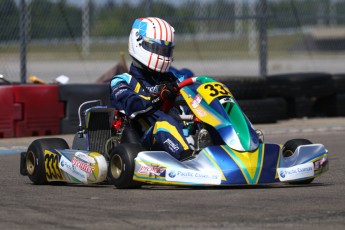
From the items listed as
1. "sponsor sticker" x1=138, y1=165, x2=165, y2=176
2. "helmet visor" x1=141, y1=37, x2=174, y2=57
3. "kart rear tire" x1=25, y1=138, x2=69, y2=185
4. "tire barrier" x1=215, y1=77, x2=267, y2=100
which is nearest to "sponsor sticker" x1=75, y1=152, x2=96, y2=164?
"kart rear tire" x1=25, y1=138, x2=69, y2=185

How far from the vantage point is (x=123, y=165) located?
6.75 m

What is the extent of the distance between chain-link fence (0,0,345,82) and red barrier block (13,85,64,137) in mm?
1288

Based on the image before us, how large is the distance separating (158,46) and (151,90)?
364mm

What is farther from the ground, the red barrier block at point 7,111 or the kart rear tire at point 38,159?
the kart rear tire at point 38,159

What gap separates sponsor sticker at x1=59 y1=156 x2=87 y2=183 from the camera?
7164 millimetres

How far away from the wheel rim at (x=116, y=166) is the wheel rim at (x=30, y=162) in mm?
952

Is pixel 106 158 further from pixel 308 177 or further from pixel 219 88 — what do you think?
pixel 308 177

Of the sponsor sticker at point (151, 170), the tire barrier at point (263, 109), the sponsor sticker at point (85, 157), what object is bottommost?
the tire barrier at point (263, 109)

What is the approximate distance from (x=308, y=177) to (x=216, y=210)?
4.48 feet

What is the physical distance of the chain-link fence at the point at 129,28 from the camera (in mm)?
13570

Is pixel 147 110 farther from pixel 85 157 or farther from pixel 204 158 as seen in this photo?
pixel 204 158

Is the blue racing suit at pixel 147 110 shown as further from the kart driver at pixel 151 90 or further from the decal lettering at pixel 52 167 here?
the decal lettering at pixel 52 167

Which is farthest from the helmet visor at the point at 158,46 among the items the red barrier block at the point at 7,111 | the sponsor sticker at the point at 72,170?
the red barrier block at the point at 7,111

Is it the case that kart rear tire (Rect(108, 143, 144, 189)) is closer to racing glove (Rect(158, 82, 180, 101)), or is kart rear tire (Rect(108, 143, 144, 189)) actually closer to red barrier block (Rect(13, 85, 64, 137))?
racing glove (Rect(158, 82, 180, 101))
